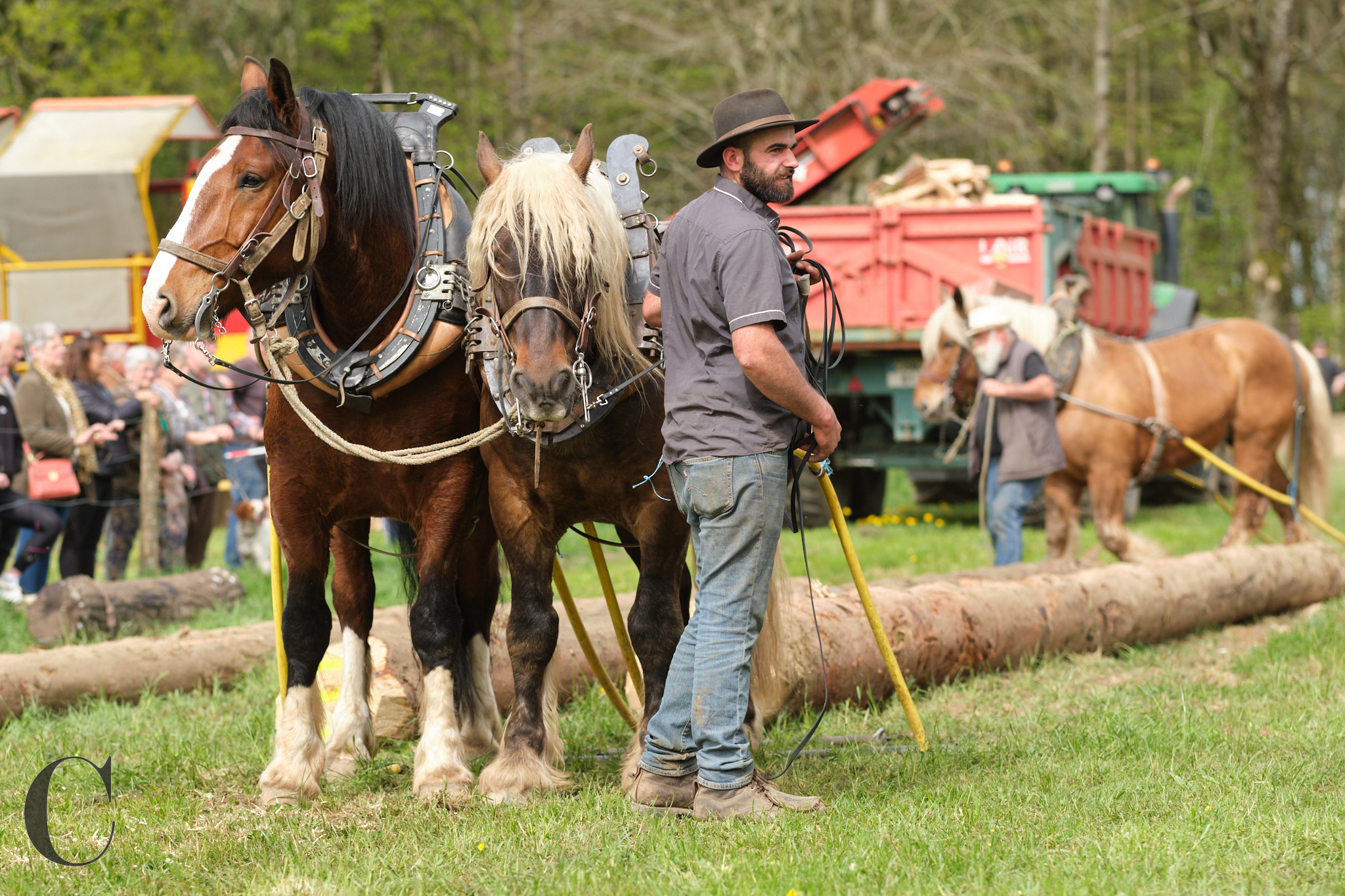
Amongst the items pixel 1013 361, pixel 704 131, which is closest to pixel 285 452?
pixel 1013 361

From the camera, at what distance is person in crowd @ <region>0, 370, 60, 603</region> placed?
8539 mm

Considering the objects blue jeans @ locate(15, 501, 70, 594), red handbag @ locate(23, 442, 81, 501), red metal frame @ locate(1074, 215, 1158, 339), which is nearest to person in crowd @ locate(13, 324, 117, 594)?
blue jeans @ locate(15, 501, 70, 594)

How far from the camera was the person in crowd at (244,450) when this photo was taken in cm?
1012

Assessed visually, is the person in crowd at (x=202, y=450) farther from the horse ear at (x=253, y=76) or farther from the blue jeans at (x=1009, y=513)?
the horse ear at (x=253, y=76)

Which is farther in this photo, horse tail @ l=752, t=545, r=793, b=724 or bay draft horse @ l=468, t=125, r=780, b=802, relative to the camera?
horse tail @ l=752, t=545, r=793, b=724

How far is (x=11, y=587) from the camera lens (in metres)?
8.84

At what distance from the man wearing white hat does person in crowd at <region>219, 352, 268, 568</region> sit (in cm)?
537

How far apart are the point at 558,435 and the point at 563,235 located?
60 centimetres

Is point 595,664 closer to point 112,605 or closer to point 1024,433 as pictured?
point 112,605

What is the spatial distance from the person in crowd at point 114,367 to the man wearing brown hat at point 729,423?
6.76 metres

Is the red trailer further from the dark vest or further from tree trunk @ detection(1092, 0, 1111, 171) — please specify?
tree trunk @ detection(1092, 0, 1111, 171)

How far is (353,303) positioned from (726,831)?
2.06 m

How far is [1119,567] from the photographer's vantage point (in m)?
7.11

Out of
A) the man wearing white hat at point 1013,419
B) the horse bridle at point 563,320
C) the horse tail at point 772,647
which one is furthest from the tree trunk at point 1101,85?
the horse bridle at point 563,320
